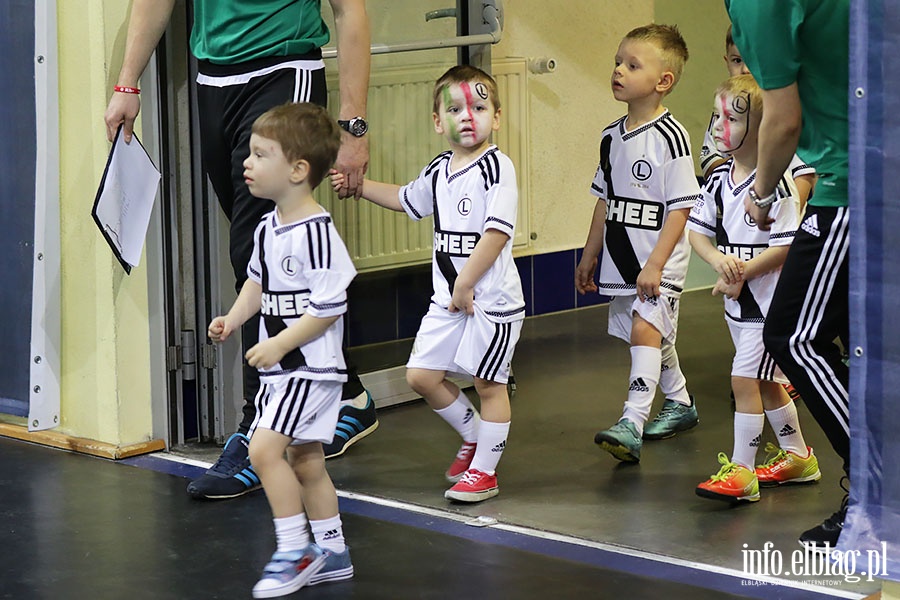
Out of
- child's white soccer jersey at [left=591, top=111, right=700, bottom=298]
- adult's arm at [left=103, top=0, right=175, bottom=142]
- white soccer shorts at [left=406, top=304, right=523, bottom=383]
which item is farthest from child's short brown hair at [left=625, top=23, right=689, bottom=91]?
adult's arm at [left=103, top=0, right=175, bottom=142]

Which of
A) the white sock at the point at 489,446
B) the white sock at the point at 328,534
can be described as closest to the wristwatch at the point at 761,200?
the white sock at the point at 489,446

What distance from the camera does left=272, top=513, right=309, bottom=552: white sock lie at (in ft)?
9.10

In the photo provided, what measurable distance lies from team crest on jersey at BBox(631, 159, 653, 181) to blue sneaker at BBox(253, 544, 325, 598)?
149 cm

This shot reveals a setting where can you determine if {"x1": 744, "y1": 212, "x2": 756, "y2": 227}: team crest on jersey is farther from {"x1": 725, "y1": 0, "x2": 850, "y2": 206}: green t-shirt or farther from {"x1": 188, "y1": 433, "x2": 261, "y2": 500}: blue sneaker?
{"x1": 188, "y1": 433, "x2": 261, "y2": 500}: blue sneaker

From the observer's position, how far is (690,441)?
3916 mm

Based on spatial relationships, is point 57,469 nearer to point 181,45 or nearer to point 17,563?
point 17,563

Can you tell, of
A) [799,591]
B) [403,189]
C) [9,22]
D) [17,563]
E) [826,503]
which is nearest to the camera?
[799,591]

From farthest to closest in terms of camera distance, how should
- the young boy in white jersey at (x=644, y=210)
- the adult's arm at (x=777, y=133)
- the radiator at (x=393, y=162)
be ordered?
the radiator at (x=393, y=162) → the young boy in white jersey at (x=644, y=210) → the adult's arm at (x=777, y=133)

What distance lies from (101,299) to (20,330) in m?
0.33

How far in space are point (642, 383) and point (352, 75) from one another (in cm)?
112

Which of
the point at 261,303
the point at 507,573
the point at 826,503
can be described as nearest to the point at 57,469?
the point at 261,303

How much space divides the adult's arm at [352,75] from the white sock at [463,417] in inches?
22.5

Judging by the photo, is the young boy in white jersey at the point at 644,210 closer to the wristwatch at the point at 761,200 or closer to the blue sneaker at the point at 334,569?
the wristwatch at the point at 761,200

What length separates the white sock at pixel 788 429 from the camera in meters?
3.47
